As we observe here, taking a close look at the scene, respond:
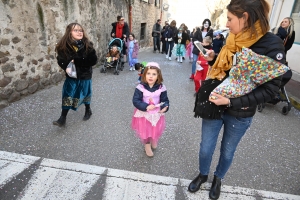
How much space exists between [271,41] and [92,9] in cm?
649

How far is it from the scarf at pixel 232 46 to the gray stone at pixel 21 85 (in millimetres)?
4011

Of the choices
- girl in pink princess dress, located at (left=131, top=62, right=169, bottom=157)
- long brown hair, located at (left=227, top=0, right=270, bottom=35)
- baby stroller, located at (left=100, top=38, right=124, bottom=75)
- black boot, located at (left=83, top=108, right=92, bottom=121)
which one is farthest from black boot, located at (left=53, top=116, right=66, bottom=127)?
baby stroller, located at (left=100, top=38, right=124, bottom=75)

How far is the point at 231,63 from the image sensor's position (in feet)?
5.07

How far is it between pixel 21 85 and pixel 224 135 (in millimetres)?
4083

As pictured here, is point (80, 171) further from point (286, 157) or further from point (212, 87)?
point (286, 157)

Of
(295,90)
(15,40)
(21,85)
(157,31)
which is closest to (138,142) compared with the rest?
(21,85)

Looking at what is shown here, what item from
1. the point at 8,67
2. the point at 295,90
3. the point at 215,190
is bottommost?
the point at 295,90

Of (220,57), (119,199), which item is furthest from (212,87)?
(119,199)

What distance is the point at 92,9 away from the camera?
22.1ft

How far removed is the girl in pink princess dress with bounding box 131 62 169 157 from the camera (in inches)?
96.2

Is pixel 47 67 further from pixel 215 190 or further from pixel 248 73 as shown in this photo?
pixel 248 73

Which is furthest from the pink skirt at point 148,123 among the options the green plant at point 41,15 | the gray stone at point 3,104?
the green plant at point 41,15

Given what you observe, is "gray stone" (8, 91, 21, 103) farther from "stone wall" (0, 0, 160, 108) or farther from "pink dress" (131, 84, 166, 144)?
"pink dress" (131, 84, 166, 144)

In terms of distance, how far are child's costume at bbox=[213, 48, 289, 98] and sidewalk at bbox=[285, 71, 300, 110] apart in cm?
414
